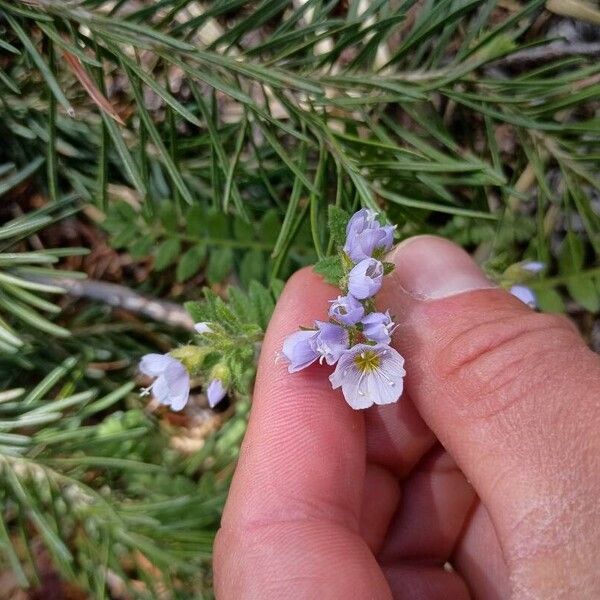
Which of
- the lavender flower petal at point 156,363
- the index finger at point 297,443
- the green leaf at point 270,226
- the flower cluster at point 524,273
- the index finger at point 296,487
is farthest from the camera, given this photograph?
the green leaf at point 270,226

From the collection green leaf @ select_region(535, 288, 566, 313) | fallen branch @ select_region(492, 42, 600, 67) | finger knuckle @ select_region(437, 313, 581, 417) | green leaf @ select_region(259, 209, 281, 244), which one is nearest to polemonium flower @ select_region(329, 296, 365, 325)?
finger knuckle @ select_region(437, 313, 581, 417)

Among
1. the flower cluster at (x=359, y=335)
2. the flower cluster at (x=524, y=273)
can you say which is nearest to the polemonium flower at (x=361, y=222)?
the flower cluster at (x=359, y=335)

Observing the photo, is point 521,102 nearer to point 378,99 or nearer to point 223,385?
point 378,99

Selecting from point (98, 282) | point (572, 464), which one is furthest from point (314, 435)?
point (98, 282)

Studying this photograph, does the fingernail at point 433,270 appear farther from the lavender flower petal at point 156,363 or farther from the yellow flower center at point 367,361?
the lavender flower petal at point 156,363

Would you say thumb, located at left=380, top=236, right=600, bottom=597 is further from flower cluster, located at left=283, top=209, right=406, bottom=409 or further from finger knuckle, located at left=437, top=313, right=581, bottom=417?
flower cluster, located at left=283, top=209, right=406, bottom=409
